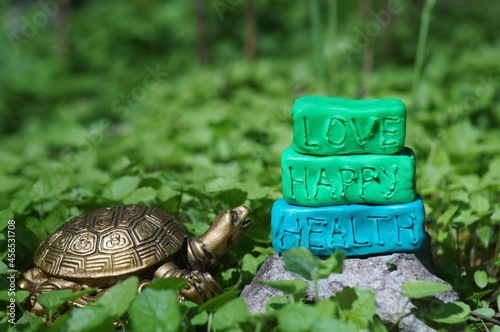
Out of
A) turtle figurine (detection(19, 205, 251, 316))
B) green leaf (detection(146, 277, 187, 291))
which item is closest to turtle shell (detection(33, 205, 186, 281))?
turtle figurine (detection(19, 205, 251, 316))

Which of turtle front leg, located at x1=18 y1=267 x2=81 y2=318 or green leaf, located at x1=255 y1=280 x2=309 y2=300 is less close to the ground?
green leaf, located at x1=255 y1=280 x2=309 y2=300

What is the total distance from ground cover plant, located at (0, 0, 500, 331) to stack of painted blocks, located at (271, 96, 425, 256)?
0.24 m

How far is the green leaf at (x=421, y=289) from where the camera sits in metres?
1.62

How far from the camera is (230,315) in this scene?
1.62 meters

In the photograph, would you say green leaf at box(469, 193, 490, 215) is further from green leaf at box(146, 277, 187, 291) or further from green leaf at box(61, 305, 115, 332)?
green leaf at box(61, 305, 115, 332)

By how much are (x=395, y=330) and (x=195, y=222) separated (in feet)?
2.90

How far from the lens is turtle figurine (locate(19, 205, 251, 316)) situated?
72.5 inches

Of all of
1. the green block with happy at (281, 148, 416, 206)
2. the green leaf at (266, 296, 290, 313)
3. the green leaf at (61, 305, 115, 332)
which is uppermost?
the green block with happy at (281, 148, 416, 206)

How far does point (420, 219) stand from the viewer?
1.89 m

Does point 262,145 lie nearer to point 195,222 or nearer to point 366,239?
point 195,222

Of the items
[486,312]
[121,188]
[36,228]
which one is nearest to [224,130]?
[121,188]

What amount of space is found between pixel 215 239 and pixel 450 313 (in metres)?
0.72

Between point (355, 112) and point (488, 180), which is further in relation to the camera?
point (488, 180)

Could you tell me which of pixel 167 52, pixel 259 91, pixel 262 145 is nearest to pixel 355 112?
pixel 262 145
